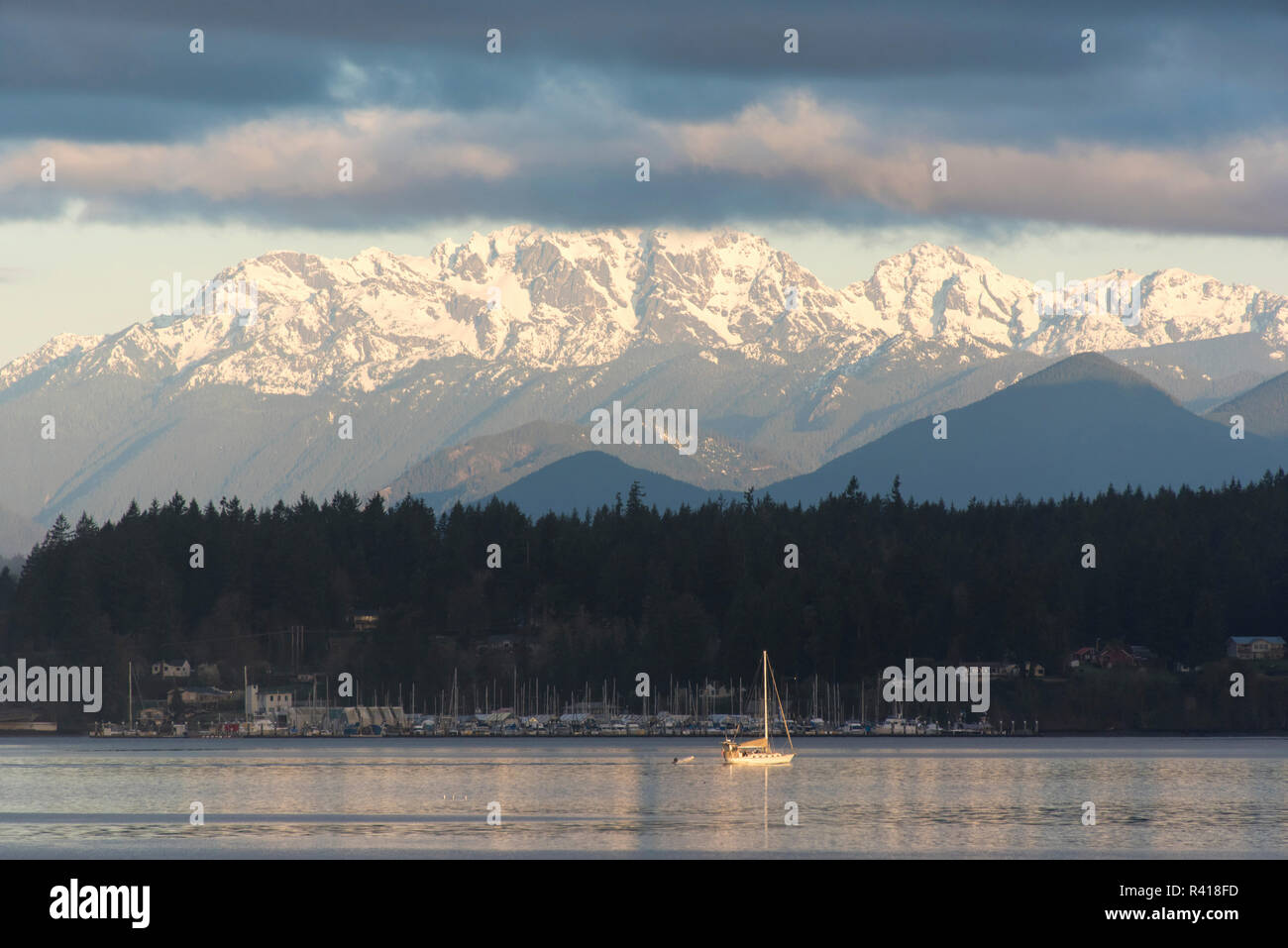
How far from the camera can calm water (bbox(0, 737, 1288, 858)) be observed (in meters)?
103

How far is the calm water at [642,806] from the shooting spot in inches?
4065

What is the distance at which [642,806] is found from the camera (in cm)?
12938

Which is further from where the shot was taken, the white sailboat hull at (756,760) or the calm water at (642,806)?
the white sailboat hull at (756,760)

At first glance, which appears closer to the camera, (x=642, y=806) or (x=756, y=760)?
(x=642, y=806)

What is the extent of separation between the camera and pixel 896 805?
5113 inches

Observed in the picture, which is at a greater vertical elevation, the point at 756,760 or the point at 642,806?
the point at 642,806

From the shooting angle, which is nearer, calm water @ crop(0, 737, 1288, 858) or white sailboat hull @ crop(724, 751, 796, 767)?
calm water @ crop(0, 737, 1288, 858)
